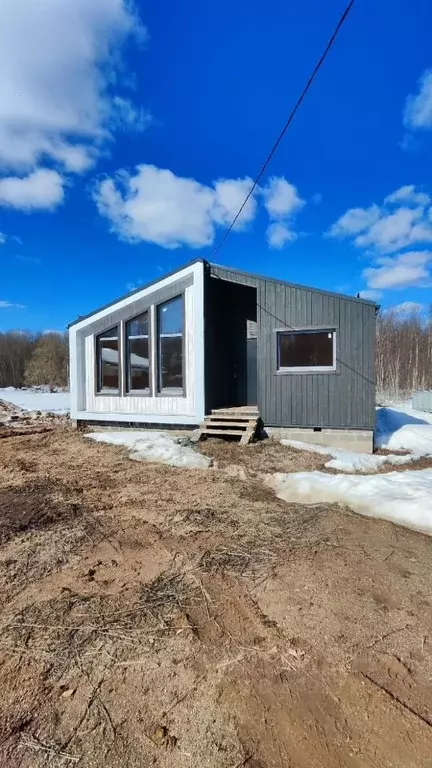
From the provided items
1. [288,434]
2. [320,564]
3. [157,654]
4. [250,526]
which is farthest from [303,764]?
[288,434]

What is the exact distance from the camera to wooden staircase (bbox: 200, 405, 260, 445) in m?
8.32

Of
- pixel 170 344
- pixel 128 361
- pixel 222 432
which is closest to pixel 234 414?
pixel 222 432

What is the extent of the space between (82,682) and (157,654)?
382mm

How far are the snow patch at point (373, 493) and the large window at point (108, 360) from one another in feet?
19.0

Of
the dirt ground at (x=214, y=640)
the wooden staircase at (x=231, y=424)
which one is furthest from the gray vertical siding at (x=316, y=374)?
the dirt ground at (x=214, y=640)

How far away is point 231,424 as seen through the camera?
334 inches

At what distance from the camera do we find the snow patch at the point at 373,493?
3873 mm

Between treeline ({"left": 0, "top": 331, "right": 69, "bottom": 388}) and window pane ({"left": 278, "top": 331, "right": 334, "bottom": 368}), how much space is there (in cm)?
2510

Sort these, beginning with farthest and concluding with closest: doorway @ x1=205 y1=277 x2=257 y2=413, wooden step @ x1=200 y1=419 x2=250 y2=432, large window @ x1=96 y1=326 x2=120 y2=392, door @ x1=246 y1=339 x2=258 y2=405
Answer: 1. door @ x1=246 y1=339 x2=258 y2=405
2. large window @ x1=96 y1=326 x2=120 y2=392
3. doorway @ x1=205 y1=277 x2=257 y2=413
4. wooden step @ x1=200 y1=419 x2=250 y2=432

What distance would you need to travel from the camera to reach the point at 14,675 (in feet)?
6.09

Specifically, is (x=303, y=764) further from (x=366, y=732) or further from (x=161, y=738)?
(x=161, y=738)

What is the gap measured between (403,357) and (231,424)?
2720 cm

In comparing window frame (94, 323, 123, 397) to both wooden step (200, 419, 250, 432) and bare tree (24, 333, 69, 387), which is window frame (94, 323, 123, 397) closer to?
wooden step (200, 419, 250, 432)

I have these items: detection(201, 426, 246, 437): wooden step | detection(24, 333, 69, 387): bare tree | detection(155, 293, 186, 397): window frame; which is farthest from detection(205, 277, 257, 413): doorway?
detection(24, 333, 69, 387): bare tree
